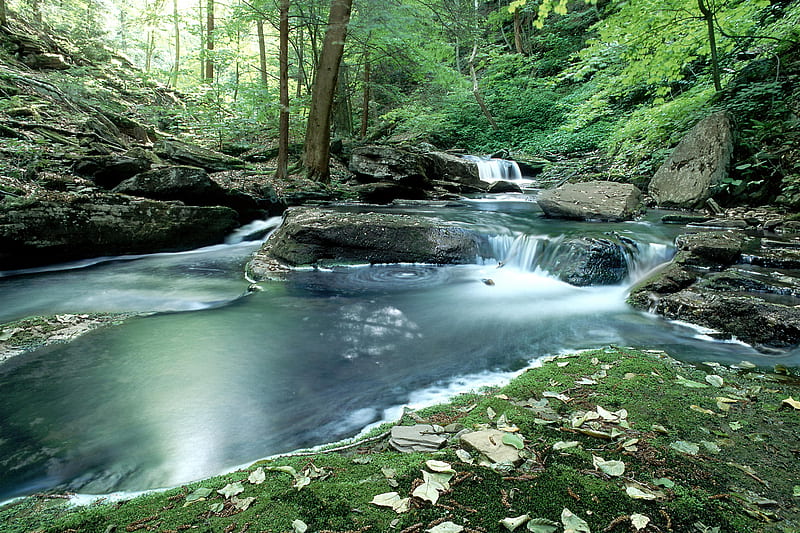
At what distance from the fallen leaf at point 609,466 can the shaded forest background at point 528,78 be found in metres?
3.60

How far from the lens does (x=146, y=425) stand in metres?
2.92

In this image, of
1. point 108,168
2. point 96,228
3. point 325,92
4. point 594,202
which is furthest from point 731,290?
point 108,168

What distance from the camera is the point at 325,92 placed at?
11.3 m

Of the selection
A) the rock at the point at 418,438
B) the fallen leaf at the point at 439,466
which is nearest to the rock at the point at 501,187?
the rock at the point at 418,438

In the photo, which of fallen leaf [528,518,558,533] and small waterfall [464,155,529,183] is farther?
small waterfall [464,155,529,183]

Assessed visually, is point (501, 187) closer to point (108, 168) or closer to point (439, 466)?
point (108, 168)

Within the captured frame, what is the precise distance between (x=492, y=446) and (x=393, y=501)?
2.01ft

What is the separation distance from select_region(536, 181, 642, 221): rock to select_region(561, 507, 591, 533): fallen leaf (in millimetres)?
8249

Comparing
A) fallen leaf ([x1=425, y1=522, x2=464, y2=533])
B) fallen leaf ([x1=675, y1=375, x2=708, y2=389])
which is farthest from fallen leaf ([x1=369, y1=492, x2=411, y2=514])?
fallen leaf ([x1=675, y1=375, x2=708, y2=389])

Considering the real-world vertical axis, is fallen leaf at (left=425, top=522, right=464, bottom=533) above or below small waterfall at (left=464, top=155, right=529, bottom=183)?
below

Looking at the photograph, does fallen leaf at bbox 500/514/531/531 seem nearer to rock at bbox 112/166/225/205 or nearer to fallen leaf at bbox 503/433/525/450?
fallen leaf at bbox 503/433/525/450

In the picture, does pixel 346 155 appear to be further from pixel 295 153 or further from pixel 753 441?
pixel 753 441

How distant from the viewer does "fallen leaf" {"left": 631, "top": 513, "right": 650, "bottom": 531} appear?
150 cm

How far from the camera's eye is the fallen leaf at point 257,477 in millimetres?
1923
